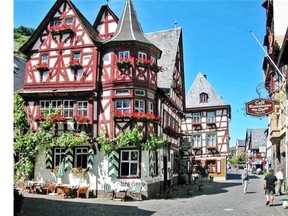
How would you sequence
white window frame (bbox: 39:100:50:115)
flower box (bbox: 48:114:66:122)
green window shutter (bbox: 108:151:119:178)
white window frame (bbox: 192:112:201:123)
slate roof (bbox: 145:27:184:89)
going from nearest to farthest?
green window shutter (bbox: 108:151:119:178)
flower box (bbox: 48:114:66:122)
white window frame (bbox: 39:100:50:115)
slate roof (bbox: 145:27:184:89)
white window frame (bbox: 192:112:201:123)

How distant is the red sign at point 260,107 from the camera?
38.7ft

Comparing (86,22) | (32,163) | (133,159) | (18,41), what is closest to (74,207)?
(133,159)

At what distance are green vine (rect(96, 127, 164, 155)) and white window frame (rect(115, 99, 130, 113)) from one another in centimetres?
144

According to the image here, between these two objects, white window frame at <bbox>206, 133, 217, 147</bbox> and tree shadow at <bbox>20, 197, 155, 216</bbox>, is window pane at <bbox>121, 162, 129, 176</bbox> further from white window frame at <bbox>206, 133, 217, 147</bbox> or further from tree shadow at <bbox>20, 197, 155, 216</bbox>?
white window frame at <bbox>206, 133, 217, 147</bbox>

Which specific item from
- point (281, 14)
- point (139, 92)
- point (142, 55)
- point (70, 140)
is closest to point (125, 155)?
point (70, 140)

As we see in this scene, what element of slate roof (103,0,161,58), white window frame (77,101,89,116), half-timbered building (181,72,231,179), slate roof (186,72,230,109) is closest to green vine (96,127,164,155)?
white window frame (77,101,89,116)

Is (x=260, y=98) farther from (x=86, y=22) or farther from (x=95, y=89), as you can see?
(x=86, y=22)

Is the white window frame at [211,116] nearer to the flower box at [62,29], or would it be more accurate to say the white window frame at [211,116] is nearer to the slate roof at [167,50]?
the slate roof at [167,50]

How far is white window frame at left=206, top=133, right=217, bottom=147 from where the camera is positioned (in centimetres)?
4150

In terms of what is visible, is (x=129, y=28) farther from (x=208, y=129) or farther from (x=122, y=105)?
(x=208, y=129)

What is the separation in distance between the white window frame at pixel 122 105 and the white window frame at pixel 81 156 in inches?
128

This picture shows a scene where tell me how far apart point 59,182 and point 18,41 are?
81.4m

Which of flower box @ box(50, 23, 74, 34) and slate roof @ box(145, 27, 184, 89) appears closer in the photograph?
flower box @ box(50, 23, 74, 34)

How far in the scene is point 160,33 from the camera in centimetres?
3238
